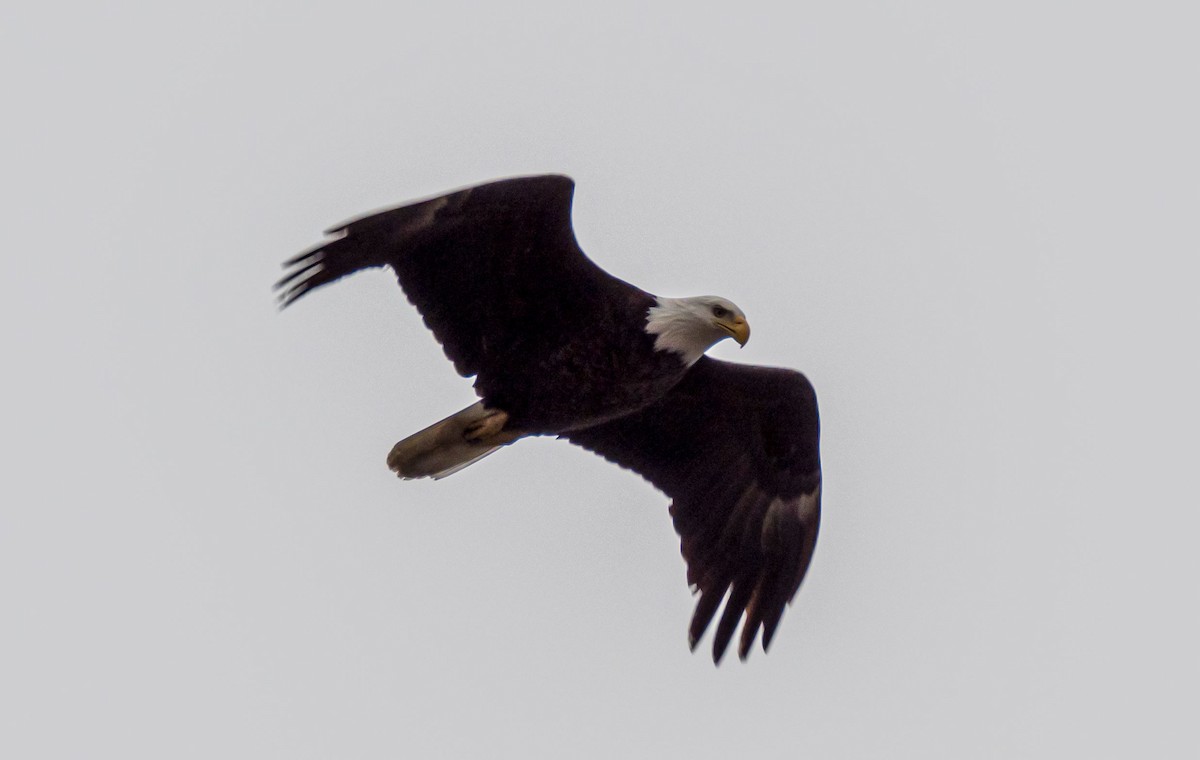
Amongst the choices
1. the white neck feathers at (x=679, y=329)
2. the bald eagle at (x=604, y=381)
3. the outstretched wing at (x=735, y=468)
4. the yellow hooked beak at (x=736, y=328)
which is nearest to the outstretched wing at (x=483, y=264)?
the bald eagle at (x=604, y=381)

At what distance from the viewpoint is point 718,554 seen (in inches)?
405

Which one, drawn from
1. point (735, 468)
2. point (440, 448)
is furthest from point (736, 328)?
point (440, 448)

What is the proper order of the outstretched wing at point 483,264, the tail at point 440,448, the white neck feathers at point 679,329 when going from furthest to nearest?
the tail at point 440,448
the white neck feathers at point 679,329
the outstretched wing at point 483,264

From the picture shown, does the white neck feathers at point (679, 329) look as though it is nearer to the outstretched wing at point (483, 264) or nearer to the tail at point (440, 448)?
the outstretched wing at point (483, 264)

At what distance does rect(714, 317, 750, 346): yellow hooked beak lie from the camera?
9.34 m

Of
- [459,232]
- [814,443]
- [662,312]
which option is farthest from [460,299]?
[814,443]

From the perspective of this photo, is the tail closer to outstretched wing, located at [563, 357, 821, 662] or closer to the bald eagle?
the bald eagle

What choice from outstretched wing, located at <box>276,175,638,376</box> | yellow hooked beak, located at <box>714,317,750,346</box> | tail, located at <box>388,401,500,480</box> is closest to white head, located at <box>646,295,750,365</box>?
yellow hooked beak, located at <box>714,317,750,346</box>

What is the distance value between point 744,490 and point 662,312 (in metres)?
1.80

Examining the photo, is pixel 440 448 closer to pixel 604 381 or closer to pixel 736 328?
pixel 604 381

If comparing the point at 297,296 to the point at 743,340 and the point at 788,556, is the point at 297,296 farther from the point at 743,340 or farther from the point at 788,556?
the point at 788,556

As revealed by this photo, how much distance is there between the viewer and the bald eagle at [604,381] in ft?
29.5

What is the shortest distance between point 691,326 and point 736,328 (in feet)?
0.90

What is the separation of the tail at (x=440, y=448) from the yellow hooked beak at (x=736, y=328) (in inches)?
60.9
